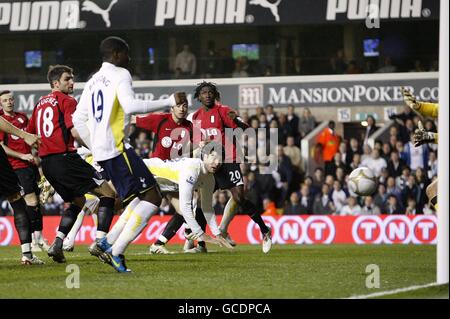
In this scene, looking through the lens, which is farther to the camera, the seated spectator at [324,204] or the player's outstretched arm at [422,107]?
the seated spectator at [324,204]

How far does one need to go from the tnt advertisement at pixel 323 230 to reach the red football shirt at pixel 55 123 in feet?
27.7

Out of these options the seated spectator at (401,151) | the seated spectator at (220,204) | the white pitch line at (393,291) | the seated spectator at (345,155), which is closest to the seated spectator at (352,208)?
the seated spectator at (345,155)

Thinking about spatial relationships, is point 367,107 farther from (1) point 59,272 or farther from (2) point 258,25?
(1) point 59,272

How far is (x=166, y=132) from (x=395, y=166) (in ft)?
27.5

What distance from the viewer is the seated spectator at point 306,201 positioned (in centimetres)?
2195

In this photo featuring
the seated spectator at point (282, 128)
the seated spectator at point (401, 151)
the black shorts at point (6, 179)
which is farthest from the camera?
the seated spectator at point (282, 128)

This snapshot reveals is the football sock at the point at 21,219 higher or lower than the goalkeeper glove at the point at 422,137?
lower

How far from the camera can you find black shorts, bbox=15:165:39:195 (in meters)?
15.5

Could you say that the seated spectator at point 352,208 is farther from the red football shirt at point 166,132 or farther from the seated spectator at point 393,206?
the red football shirt at point 166,132

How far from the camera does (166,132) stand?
50.2 ft

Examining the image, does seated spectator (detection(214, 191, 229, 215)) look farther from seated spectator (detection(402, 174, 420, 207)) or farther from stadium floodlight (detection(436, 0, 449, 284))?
stadium floodlight (detection(436, 0, 449, 284))

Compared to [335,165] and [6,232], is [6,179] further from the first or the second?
[335,165]

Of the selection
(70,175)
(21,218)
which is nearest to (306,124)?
(70,175)

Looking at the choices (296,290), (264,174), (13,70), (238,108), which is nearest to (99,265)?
(296,290)
